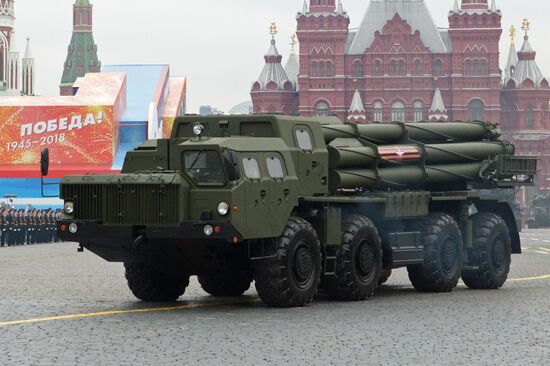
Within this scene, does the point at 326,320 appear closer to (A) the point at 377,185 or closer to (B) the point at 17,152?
(A) the point at 377,185

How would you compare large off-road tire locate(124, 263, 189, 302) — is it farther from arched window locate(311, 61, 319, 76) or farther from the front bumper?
arched window locate(311, 61, 319, 76)

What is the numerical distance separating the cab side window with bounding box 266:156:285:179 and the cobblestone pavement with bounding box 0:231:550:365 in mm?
1691

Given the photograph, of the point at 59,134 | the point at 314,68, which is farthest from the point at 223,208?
the point at 314,68

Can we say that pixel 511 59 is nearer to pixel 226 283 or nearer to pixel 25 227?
pixel 25 227

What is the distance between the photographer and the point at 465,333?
13.6m

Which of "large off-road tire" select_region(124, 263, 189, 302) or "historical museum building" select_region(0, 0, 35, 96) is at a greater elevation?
"historical museum building" select_region(0, 0, 35, 96)

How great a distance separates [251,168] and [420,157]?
14.1 feet

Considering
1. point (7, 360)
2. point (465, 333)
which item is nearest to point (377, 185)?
point (465, 333)

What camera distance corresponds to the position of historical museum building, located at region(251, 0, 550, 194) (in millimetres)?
134250

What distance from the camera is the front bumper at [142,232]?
15.5m

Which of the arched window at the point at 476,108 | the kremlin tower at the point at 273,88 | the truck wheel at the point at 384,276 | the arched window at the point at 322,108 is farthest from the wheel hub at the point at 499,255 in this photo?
the kremlin tower at the point at 273,88

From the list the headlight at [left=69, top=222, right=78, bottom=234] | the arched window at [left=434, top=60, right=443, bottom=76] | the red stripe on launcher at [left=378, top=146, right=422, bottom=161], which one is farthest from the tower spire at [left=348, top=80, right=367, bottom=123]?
the headlight at [left=69, top=222, right=78, bottom=234]

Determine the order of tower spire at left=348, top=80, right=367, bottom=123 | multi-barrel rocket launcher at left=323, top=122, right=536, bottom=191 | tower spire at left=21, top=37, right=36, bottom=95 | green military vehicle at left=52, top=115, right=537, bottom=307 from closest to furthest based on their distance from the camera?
green military vehicle at left=52, top=115, right=537, bottom=307 → multi-barrel rocket launcher at left=323, top=122, right=536, bottom=191 → tower spire at left=348, top=80, right=367, bottom=123 → tower spire at left=21, top=37, right=36, bottom=95

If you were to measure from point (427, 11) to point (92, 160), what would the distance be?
68938 mm
